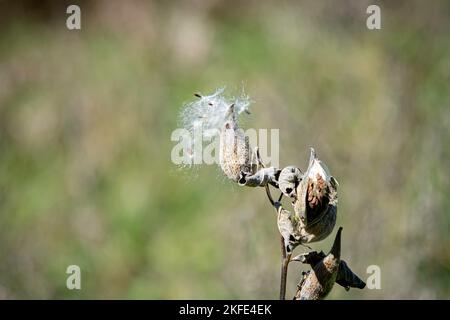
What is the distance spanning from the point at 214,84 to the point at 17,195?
0.94m

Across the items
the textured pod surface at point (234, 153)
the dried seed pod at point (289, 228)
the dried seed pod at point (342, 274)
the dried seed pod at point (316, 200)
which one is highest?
the textured pod surface at point (234, 153)

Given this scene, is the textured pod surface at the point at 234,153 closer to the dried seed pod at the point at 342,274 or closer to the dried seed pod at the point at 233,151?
the dried seed pod at the point at 233,151

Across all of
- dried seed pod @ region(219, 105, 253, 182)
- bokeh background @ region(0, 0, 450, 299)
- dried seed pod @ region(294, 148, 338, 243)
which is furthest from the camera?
bokeh background @ region(0, 0, 450, 299)

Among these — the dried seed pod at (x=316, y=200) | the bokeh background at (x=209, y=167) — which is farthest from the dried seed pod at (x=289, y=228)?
the bokeh background at (x=209, y=167)

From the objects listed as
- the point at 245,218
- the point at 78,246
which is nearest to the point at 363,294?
the point at 245,218

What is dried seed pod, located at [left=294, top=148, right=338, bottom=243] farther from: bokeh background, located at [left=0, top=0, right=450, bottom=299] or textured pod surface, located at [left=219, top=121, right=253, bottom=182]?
bokeh background, located at [left=0, top=0, right=450, bottom=299]

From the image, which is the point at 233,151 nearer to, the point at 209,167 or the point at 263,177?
the point at 263,177

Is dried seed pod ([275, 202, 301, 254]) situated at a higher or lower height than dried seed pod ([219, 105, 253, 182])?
lower

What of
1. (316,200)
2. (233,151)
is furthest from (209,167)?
(316,200)

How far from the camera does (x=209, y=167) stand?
8.68 ft

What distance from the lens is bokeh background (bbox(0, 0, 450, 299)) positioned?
2.25 meters

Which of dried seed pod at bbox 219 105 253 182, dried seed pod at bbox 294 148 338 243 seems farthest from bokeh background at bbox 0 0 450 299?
dried seed pod at bbox 294 148 338 243

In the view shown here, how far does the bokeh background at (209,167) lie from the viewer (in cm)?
225
